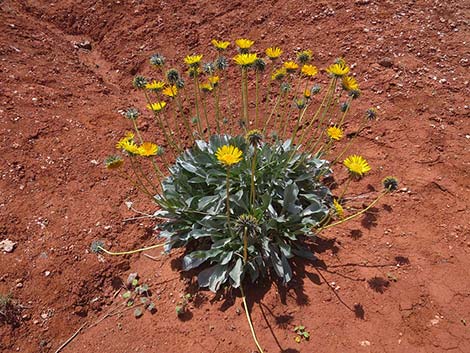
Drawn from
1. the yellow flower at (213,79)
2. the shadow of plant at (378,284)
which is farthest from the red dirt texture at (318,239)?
the yellow flower at (213,79)

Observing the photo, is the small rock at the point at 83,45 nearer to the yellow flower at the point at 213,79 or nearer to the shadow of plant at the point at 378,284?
the yellow flower at the point at 213,79

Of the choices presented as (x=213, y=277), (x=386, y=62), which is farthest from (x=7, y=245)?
(x=386, y=62)

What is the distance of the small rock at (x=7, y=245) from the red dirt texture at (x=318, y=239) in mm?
39

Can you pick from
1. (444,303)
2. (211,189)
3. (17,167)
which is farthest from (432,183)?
(17,167)

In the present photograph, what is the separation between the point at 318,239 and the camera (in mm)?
4133

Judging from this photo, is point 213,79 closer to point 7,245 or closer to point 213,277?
point 213,277

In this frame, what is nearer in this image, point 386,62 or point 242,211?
point 242,211

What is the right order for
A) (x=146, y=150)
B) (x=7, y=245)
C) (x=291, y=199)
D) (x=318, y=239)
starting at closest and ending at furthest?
(x=146, y=150)
(x=291, y=199)
(x=318, y=239)
(x=7, y=245)

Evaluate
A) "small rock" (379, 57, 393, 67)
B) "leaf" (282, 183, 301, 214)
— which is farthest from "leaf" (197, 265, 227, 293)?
"small rock" (379, 57, 393, 67)

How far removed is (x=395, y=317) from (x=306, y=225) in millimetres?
1100

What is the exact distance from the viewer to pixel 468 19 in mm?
6371

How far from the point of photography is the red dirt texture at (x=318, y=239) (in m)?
3.52

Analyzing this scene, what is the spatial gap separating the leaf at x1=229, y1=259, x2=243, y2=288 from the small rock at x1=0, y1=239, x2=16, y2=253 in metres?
2.41

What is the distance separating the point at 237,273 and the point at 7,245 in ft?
8.31
